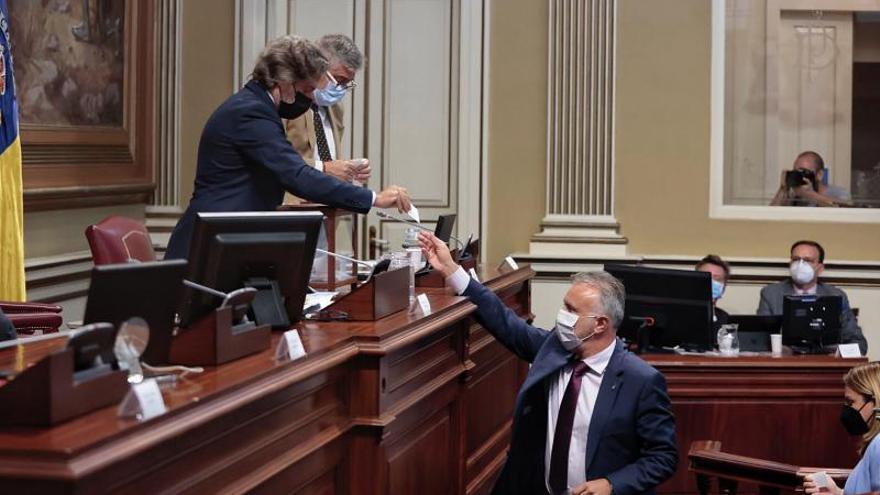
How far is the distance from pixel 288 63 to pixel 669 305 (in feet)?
7.93

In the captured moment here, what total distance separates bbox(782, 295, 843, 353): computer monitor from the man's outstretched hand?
2233mm

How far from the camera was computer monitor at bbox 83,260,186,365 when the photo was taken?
2.53 m

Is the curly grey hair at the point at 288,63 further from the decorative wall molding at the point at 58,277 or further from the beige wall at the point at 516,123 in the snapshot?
the beige wall at the point at 516,123

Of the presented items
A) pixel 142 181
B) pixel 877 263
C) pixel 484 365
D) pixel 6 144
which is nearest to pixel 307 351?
pixel 484 365

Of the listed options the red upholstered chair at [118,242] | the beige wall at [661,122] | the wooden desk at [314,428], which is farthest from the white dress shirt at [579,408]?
the beige wall at [661,122]

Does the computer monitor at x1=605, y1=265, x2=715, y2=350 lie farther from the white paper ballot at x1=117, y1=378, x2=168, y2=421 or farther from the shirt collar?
the white paper ballot at x1=117, y1=378, x2=168, y2=421

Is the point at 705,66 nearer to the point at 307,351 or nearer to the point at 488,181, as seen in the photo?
the point at 488,181

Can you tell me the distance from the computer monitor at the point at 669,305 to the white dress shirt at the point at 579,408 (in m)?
1.75

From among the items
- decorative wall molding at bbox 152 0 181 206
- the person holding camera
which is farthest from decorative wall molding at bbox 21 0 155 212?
the person holding camera

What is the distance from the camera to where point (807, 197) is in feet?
28.1

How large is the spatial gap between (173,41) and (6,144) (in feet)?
8.93

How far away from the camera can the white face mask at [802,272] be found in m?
7.71

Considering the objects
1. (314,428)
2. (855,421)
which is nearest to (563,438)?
(855,421)

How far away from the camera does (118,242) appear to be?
16.3 feet
